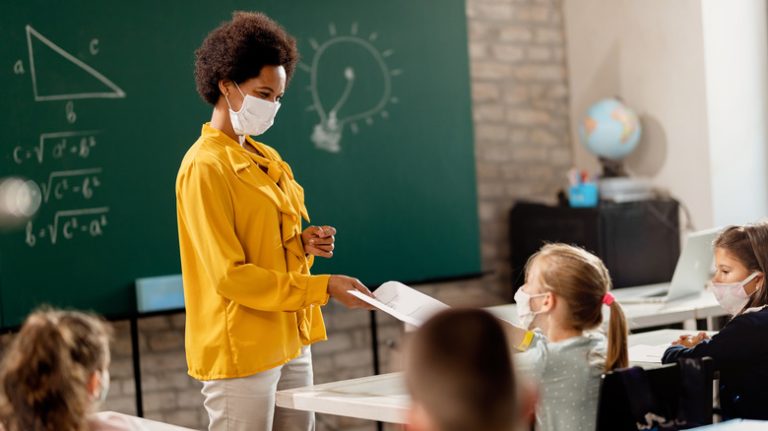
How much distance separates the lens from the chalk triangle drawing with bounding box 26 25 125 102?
13.2ft

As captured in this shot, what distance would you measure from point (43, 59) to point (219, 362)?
80.7 inches

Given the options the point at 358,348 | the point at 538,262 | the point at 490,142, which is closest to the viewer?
the point at 538,262

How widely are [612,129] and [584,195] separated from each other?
385 millimetres

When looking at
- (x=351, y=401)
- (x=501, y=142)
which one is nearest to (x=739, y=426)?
(x=351, y=401)

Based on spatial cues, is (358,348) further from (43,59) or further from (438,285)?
(43,59)

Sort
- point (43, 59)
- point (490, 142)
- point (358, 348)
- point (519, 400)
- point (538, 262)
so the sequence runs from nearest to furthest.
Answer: point (519, 400), point (538, 262), point (43, 59), point (358, 348), point (490, 142)

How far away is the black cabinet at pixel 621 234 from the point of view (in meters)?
5.07

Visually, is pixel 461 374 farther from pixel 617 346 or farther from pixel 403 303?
pixel 403 303

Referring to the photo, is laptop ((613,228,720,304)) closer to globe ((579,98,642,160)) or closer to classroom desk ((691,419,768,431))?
globe ((579,98,642,160))

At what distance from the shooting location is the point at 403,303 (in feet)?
8.34

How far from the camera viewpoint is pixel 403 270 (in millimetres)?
4953

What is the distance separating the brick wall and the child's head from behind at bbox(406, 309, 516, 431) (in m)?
3.79

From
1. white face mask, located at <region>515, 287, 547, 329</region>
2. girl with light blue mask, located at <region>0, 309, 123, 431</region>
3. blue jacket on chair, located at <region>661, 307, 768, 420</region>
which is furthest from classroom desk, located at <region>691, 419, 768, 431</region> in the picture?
girl with light blue mask, located at <region>0, 309, 123, 431</region>

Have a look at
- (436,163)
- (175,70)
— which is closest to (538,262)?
(175,70)
